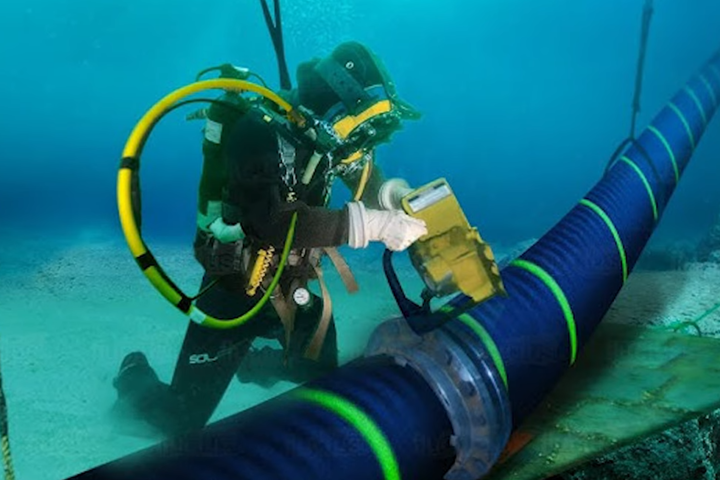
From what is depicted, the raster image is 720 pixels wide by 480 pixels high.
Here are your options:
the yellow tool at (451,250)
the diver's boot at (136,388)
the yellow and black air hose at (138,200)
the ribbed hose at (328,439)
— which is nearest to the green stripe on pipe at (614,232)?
the yellow tool at (451,250)

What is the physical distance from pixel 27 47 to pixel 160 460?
298ft

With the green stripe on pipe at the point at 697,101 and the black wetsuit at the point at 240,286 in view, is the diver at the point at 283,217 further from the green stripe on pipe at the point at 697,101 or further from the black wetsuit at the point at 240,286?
the green stripe on pipe at the point at 697,101

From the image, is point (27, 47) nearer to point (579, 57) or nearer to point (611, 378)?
point (579, 57)

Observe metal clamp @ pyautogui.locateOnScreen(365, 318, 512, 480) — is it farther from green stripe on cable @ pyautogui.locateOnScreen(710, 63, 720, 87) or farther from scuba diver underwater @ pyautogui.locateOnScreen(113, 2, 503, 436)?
green stripe on cable @ pyautogui.locateOnScreen(710, 63, 720, 87)

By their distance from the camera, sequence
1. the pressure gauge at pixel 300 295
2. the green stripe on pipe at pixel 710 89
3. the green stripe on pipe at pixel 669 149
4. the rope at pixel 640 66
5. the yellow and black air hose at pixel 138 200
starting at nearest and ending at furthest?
the yellow and black air hose at pixel 138 200
the pressure gauge at pixel 300 295
the green stripe on pipe at pixel 669 149
the rope at pixel 640 66
the green stripe on pipe at pixel 710 89

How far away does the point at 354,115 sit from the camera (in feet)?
8.59

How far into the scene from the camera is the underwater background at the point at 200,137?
20.6ft

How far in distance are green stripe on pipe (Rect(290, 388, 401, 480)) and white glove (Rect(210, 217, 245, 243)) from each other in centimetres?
127

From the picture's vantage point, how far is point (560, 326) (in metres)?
2.43

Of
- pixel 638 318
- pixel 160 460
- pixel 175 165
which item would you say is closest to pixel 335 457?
pixel 160 460

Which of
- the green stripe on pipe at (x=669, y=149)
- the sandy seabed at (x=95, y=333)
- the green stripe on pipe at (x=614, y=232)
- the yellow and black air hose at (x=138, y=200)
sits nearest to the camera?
the yellow and black air hose at (x=138, y=200)

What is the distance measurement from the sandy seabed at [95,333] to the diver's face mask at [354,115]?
2.63 metres

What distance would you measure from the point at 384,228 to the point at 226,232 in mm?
862

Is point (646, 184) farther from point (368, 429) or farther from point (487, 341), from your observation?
point (368, 429)
